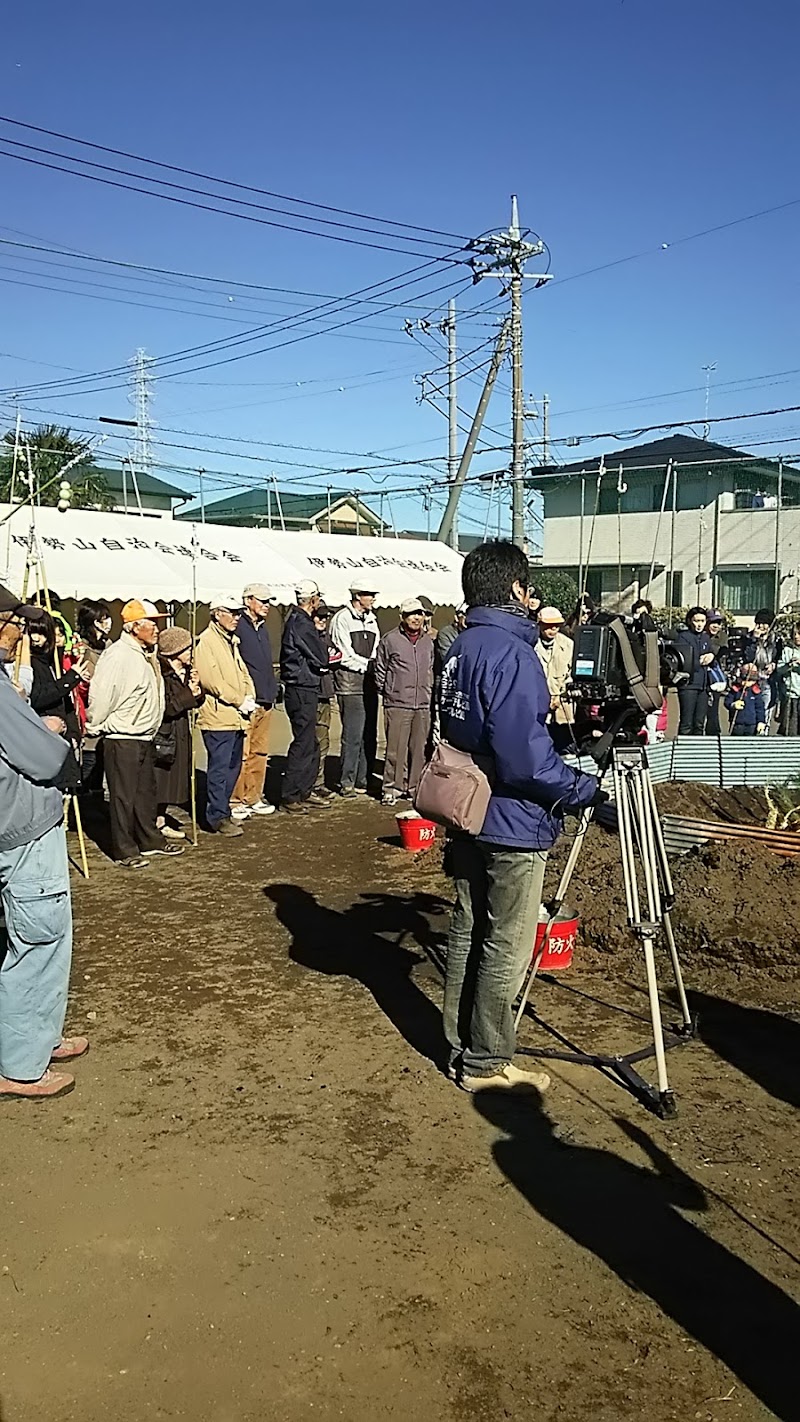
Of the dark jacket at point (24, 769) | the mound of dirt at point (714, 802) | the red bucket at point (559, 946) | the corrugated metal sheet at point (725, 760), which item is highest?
the dark jacket at point (24, 769)

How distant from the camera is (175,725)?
9.22 metres

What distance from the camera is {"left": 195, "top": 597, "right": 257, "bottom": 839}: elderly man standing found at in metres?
9.29

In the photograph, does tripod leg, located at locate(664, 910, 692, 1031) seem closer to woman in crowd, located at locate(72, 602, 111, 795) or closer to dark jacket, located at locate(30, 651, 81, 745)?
dark jacket, located at locate(30, 651, 81, 745)

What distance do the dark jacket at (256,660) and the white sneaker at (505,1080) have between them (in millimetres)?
6247

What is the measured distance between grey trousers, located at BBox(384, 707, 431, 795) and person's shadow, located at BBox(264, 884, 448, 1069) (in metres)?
3.38

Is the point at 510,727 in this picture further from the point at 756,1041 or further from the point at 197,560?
the point at 197,560

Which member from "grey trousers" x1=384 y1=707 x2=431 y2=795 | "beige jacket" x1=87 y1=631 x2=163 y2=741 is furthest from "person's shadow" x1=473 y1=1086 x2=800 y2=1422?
"grey trousers" x1=384 y1=707 x2=431 y2=795

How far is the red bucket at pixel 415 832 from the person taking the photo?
8.36m

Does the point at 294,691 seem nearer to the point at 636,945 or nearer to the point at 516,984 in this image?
the point at 636,945

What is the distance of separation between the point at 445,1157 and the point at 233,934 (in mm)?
2942

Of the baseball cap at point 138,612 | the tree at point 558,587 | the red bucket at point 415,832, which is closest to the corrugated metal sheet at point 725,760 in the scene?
the red bucket at point 415,832

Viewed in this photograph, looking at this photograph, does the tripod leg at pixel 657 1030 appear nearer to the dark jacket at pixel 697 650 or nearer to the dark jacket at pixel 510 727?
the dark jacket at pixel 510 727

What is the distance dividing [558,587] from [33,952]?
3138cm

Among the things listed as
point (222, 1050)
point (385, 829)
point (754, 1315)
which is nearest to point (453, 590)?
point (385, 829)
